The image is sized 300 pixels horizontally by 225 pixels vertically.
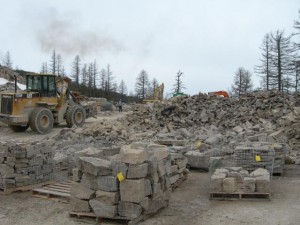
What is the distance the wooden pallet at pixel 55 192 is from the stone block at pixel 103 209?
5.36 ft

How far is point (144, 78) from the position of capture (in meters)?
70.4

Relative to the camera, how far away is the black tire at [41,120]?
20.4m

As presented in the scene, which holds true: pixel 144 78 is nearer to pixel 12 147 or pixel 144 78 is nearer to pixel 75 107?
pixel 75 107

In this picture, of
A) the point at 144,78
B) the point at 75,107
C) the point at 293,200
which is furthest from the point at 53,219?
the point at 144,78

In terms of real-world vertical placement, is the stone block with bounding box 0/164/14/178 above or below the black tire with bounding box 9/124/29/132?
below

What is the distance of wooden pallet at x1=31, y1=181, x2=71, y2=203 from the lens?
9.25 meters

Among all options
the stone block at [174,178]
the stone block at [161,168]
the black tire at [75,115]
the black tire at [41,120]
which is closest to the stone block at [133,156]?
the stone block at [161,168]

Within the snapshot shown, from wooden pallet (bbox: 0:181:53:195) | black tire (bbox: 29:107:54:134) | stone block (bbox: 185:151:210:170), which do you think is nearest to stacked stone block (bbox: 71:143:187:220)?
wooden pallet (bbox: 0:181:53:195)

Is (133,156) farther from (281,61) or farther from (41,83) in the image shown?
(281,61)

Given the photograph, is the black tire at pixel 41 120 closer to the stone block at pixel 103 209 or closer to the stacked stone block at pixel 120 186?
the stacked stone block at pixel 120 186

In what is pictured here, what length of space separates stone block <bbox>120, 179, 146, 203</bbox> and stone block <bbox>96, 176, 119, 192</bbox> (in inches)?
5.3

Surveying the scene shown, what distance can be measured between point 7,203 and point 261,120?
13599 mm

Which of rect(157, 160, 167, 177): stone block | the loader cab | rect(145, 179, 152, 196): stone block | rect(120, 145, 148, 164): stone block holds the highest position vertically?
the loader cab

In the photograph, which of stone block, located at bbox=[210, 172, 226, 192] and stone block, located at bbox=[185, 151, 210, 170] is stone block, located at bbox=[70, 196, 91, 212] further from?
stone block, located at bbox=[185, 151, 210, 170]
